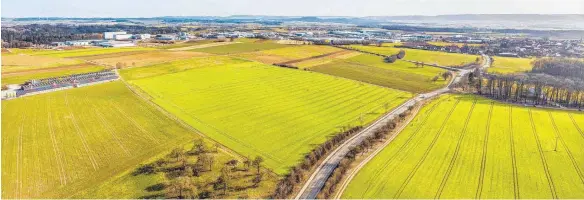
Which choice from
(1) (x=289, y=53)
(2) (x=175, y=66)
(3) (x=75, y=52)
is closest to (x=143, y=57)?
(2) (x=175, y=66)

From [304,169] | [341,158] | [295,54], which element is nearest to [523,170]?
[341,158]

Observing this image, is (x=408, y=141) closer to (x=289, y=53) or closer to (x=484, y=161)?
(x=484, y=161)

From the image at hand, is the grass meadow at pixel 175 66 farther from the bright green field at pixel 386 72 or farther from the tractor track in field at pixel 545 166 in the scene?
the tractor track in field at pixel 545 166

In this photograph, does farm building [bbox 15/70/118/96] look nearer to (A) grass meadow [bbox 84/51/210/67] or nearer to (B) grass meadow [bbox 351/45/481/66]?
(A) grass meadow [bbox 84/51/210/67]

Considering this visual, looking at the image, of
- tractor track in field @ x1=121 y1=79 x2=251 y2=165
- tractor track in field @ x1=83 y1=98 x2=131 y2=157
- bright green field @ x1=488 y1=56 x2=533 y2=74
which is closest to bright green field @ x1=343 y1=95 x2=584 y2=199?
tractor track in field @ x1=121 y1=79 x2=251 y2=165

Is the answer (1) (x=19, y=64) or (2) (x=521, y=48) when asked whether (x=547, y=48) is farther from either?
(1) (x=19, y=64)
